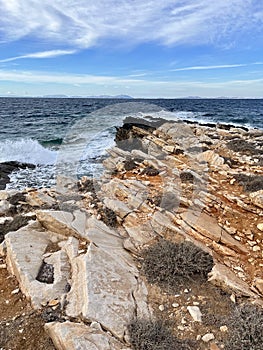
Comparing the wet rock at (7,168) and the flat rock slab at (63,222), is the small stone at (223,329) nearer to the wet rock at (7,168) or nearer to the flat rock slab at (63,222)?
the flat rock slab at (63,222)

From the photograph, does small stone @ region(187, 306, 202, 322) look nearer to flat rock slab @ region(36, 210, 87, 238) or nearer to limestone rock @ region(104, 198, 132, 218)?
flat rock slab @ region(36, 210, 87, 238)

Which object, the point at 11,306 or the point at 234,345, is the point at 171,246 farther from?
the point at 11,306

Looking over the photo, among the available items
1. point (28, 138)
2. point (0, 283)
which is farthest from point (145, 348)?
point (28, 138)

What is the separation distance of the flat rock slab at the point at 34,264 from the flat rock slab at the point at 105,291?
0.85 feet

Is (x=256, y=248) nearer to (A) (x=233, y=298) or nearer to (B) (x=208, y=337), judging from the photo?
(A) (x=233, y=298)

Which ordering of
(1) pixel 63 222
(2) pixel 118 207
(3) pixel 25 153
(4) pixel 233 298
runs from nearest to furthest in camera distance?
(4) pixel 233 298
(1) pixel 63 222
(2) pixel 118 207
(3) pixel 25 153

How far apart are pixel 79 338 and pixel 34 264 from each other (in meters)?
2.38

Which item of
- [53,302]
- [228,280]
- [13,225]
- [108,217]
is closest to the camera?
[53,302]

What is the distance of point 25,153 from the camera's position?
21219 mm

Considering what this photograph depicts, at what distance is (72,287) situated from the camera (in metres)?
5.16

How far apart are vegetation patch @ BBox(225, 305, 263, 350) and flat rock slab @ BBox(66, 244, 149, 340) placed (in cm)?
129

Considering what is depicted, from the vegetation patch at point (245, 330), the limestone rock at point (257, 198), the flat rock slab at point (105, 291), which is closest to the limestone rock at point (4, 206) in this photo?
the flat rock slab at point (105, 291)

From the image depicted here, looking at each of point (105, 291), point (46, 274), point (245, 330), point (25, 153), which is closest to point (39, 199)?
point (46, 274)

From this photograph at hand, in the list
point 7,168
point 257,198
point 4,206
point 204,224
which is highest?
point 257,198
